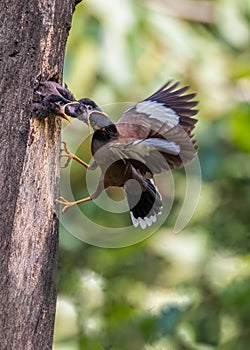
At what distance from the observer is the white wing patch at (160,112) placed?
6.90 ft

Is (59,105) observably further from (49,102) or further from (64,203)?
(64,203)

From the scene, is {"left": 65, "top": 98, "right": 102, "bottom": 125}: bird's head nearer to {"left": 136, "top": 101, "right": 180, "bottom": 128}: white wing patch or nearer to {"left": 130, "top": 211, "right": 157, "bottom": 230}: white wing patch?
{"left": 136, "top": 101, "right": 180, "bottom": 128}: white wing patch

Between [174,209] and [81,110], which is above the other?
[174,209]

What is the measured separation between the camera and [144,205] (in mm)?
2203

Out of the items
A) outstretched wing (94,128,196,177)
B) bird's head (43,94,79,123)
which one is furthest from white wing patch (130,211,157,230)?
bird's head (43,94,79,123)

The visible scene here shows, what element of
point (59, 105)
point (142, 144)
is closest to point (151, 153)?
point (142, 144)

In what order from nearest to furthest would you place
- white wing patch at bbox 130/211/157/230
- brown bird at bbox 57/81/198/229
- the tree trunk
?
the tree trunk
brown bird at bbox 57/81/198/229
white wing patch at bbox 130/211/157/230

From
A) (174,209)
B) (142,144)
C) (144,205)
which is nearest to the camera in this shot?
(142,144)

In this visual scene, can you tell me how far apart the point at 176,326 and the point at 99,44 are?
112 centimetres

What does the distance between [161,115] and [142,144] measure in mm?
249

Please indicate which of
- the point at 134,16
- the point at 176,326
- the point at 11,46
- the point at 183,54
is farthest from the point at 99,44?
the point at 11,46

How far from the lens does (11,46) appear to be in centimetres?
192

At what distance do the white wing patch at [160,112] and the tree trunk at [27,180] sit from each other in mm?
265

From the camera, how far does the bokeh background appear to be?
314 cm
